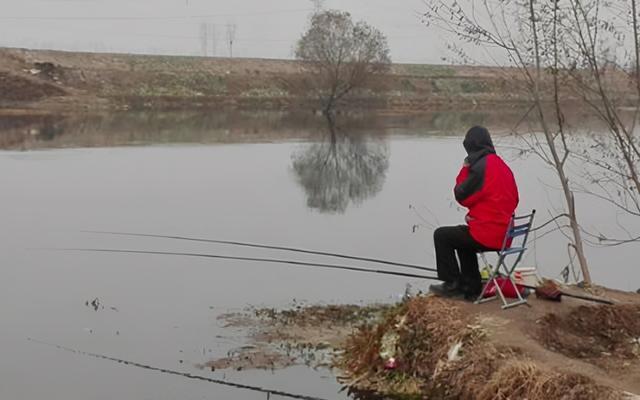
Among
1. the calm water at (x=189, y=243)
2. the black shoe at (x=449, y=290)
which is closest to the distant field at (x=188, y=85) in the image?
the calm water at (x=189, y=243)

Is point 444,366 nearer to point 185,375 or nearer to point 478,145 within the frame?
point 478,145

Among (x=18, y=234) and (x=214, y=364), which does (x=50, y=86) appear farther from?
(x=214, y=364)

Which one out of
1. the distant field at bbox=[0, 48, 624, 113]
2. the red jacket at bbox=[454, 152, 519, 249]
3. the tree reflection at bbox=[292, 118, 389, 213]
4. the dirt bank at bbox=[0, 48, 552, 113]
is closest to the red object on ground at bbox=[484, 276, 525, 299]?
the red jacket at bbox=[454, 152, 519, 249]

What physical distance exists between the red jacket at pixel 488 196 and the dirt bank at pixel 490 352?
694 mm

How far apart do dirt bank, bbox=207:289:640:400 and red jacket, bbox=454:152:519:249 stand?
27.3 inches

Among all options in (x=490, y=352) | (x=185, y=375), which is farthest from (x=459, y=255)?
(x=185, y=375)

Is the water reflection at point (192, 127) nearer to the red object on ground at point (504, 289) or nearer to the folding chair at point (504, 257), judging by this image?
the red object on ground at point (504, 289)

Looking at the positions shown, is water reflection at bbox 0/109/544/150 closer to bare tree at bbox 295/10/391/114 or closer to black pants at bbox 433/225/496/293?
bare tree at bbox 295/10/391/114

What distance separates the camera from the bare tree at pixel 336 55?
61719mm

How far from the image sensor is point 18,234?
1526 centimetres

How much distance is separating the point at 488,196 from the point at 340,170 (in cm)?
1915

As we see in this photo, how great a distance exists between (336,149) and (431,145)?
4.17 meters

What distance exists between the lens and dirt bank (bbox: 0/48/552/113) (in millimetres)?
61009

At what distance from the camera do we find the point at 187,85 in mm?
71000
